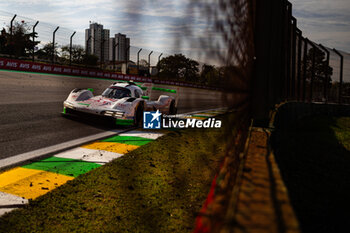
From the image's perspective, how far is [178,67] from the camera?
2.79 feet

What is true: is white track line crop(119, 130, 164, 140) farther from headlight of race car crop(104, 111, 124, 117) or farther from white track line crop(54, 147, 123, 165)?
white track line crop(54, 147, 123, 165)

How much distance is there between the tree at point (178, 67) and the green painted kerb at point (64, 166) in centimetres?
290

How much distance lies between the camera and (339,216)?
9.10 ft

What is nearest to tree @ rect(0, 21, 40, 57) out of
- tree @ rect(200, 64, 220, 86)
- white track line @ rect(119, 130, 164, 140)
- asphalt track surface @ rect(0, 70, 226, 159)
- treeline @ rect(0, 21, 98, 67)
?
treeline @ rect(0, 21, 98, 67)

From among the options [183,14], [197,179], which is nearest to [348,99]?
[197,179]

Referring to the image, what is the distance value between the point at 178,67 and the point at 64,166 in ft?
11.0

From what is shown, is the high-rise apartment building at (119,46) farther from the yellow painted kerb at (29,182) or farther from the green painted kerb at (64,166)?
the green painted kerb at (64,166)

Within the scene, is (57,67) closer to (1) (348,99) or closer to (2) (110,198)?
(1) (348,99)

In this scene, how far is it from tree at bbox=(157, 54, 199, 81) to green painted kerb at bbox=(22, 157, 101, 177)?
9.52 feet

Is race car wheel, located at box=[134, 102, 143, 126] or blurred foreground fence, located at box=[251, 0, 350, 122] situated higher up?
blurred foreground fence, located at box=[251, 0, 350, 122]

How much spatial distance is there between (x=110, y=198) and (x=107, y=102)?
4138 millimetres

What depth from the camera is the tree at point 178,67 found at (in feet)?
2.73

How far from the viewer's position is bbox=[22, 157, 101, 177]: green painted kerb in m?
3.58

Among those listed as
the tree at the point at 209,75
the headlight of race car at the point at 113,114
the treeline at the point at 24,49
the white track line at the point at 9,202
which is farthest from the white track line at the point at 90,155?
the treeline at the point at 24,49
